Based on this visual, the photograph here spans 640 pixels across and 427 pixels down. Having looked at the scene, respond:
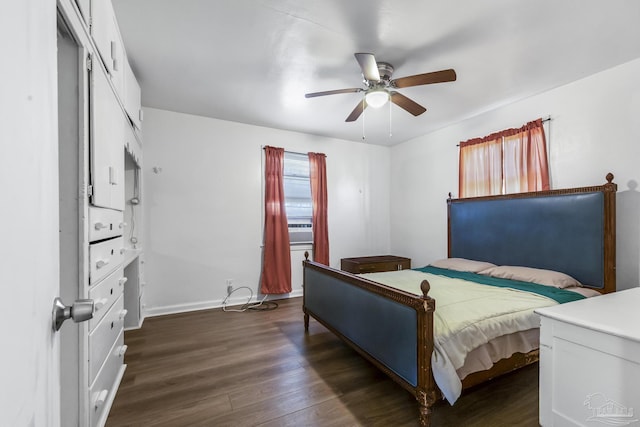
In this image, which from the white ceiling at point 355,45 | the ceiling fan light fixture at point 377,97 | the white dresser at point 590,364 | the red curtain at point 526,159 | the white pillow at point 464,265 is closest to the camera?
the white dresser at point 590,364

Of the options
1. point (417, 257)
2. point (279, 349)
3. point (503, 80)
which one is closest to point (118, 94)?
point (279, 349)

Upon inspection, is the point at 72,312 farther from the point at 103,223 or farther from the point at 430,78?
the point at 430,78

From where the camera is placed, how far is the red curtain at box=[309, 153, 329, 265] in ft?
14.6

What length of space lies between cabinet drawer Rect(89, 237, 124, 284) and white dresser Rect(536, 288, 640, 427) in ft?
7.23

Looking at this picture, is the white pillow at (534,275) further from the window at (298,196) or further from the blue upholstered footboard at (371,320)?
the window at (298,196)

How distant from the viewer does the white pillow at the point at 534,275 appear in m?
2.54

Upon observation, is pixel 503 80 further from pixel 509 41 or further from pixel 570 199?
pixel 570 199

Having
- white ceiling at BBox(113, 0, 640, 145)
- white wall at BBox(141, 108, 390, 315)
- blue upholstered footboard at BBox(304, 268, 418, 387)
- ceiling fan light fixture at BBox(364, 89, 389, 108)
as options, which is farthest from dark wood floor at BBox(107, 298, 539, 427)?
white ceiling at BBox(113, 0, 640, 145)

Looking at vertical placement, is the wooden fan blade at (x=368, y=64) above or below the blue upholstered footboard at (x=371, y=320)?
above

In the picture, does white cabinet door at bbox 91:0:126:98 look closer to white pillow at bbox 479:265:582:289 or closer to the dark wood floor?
the dark wood floor

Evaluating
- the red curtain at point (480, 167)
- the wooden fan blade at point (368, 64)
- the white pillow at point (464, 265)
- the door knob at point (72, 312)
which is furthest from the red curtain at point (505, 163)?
the door knob at point (72, 312)

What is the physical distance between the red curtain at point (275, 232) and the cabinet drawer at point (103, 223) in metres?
2.33

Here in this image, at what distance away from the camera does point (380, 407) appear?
1.79m

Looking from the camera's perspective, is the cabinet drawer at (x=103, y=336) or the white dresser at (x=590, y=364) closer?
the white dresser at (x=590, y=364)
